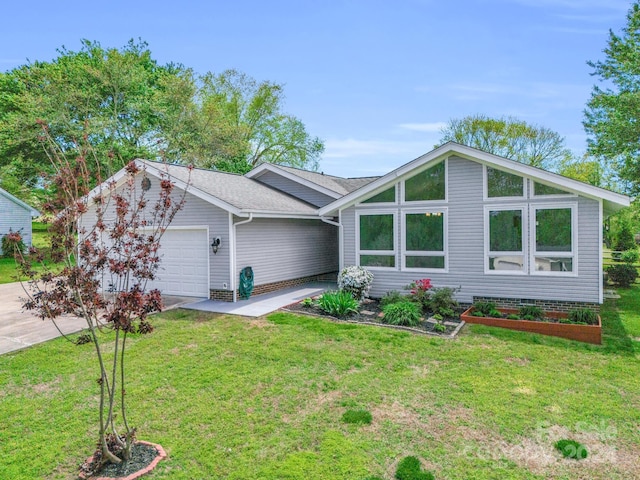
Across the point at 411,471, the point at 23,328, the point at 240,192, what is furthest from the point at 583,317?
the point at 23,328

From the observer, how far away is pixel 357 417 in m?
4.73

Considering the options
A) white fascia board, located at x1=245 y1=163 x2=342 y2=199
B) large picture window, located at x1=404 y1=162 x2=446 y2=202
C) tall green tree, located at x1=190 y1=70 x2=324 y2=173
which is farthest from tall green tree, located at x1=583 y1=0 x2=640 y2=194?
tall green tree, located at x1=190 y1=70 x2=324 y2=173

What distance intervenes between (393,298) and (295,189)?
8.09m

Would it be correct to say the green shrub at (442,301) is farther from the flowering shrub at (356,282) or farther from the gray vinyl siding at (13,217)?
the gray vinyl siding at (13,217)

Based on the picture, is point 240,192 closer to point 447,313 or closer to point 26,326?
point 26,326

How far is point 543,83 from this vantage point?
23984 millimetres

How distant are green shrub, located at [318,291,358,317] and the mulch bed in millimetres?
128

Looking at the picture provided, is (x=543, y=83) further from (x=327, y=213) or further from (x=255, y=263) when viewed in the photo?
(x=255, y=263)

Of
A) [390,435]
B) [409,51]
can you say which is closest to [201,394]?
[390,435]

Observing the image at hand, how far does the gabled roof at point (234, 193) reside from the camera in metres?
11.0

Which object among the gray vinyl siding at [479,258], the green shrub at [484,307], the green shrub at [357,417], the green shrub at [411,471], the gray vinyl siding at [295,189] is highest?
the gray vinyl siding at [295,189]

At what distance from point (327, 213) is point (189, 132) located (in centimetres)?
2025

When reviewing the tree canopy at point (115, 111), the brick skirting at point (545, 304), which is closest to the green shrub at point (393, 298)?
the brick skirting at point (545, 304)

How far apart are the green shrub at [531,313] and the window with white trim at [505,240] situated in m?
1.10
